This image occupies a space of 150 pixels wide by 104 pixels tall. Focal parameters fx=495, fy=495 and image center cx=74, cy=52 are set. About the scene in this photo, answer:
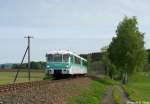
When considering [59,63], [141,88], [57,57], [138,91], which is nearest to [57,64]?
[59,63]

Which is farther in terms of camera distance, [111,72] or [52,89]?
[111,72]

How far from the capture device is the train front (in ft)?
164

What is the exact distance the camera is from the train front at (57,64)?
164 feet

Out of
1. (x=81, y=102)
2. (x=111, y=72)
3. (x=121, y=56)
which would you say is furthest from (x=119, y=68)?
(x=81, y=102)

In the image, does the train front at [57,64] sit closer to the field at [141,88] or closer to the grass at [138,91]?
the grass at [138,91]

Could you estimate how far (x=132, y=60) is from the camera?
293 feet

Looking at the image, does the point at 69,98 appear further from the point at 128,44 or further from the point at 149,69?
the point at 149,69

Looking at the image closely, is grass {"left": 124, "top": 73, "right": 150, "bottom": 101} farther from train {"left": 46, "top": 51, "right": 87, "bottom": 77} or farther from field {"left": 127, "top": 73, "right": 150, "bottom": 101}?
train {"left": 46, "top": 51, "right": 87, "bottom": 77}

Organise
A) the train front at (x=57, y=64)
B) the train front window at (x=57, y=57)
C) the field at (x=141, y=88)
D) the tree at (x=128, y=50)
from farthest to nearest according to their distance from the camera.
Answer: the tree at (x=128, y=50)
the field at (x=141, y=88)
the train front window at (x=57, y=57)
the train front at (x=57, y=64)

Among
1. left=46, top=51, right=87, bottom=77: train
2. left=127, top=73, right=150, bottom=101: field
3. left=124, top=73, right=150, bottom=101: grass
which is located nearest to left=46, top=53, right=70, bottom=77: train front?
left=46, top=51, right=87, bottom=77: train

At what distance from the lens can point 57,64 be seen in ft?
164

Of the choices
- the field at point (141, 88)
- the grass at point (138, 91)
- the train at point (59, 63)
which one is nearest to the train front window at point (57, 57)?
the train at point (59, 63)

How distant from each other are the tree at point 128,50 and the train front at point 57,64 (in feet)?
132

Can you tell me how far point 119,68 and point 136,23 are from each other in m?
9.22
